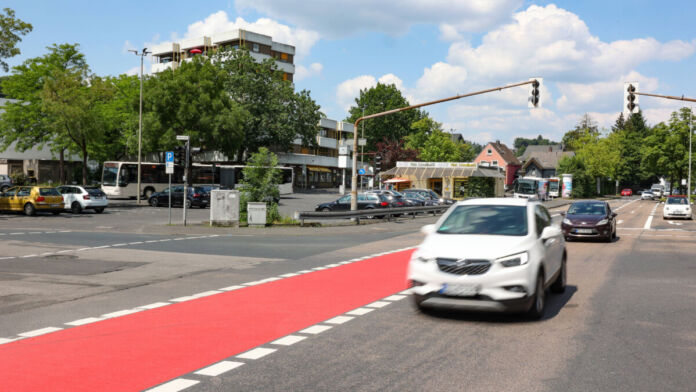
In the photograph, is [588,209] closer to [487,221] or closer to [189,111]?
[487,221]

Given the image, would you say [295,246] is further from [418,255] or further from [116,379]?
[116,379]

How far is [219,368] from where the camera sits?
5699mm

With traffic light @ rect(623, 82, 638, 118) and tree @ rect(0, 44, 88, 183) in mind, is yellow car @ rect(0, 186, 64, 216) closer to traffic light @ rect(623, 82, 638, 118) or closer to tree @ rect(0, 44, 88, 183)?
tree @ rect(0, 44, 88, 183)

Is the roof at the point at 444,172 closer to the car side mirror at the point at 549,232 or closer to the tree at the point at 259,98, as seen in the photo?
the tree at the point at 259,98

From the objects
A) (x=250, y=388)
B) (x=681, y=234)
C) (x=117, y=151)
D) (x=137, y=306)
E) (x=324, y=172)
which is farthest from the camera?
(x=324, y=172)

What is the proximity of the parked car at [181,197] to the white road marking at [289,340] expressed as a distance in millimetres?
37357

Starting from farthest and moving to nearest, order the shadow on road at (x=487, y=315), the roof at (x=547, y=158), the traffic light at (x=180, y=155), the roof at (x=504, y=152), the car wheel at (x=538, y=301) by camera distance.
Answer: the roof at (x=547, y=158) → the roof at (x=504, y=152) → the traffic light at (x=180, y=155) → the shadow on road at (x=487, y=315) → the car wheel at (x=538, y=301)

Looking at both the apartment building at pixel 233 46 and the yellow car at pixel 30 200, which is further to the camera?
the apartment building at pixel 233 46

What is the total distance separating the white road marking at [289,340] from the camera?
6699mm

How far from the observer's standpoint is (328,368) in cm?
575

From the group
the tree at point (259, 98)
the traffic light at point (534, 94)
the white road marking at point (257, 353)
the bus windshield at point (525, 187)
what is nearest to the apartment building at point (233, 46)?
the tree at point (259, 98)

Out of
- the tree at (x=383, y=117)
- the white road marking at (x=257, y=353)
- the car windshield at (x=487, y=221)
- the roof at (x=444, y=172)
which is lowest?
the white road marking at (x=257, y=353)

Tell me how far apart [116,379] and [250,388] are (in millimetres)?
1220

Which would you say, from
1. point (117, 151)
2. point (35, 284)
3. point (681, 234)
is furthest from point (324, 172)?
point (35, 284)
